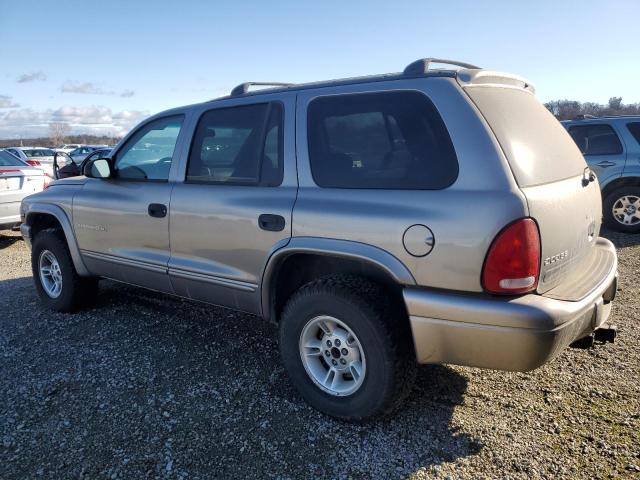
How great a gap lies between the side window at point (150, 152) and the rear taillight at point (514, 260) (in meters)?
2.47

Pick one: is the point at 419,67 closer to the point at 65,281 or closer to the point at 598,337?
the point at 598,337

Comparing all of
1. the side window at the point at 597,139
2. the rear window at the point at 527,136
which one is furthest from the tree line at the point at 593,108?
the rear window at the point at 527,136

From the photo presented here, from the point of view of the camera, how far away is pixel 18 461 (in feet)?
8.49

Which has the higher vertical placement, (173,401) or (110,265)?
(110,265)

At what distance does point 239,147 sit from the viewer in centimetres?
334

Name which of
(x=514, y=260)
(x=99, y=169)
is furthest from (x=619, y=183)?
(x=99, y=169)

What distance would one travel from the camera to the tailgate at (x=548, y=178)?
233 cm

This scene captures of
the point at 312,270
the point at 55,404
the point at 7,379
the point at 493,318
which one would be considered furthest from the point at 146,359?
the point at 493,318

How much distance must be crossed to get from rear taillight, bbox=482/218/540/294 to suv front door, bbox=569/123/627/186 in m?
6.14

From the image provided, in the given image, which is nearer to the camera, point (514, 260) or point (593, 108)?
point (514, 260)

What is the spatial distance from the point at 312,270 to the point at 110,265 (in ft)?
6.48

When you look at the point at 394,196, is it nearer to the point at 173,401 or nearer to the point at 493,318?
the point at 493,318

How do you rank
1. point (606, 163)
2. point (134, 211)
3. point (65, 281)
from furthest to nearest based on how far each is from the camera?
point (606, 163), point (65, 281), point (134, 211)

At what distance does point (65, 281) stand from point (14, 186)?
173 inches
